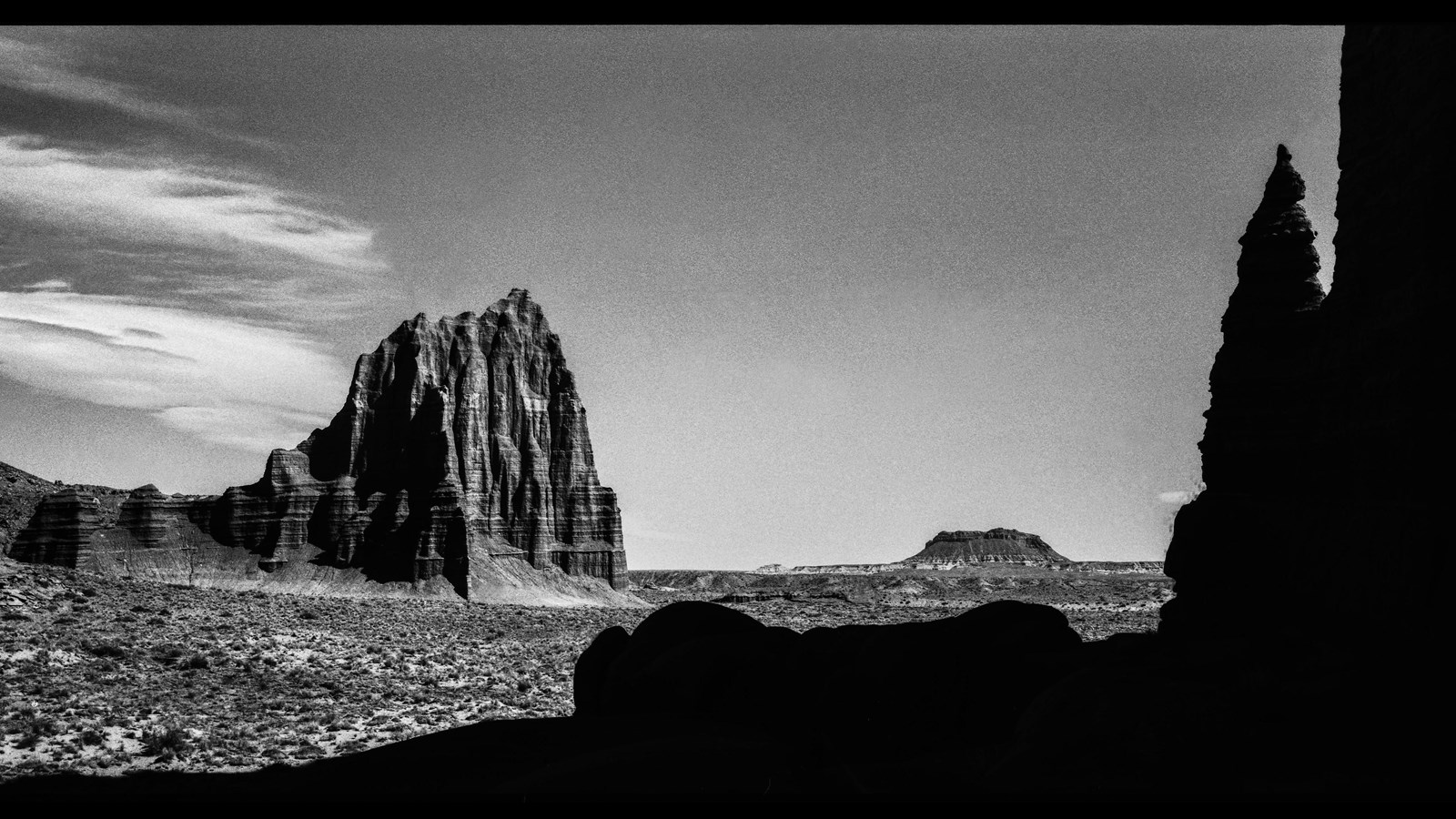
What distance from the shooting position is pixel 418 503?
113062 millimetres

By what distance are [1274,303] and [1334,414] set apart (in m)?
5.03

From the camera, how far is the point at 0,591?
35906 millimetres

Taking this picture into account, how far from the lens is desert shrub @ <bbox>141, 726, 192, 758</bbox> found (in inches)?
909

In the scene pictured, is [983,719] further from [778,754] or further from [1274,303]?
[1274,303]

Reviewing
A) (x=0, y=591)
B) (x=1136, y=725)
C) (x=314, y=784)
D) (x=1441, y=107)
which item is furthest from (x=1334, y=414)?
(x=0, y=591)

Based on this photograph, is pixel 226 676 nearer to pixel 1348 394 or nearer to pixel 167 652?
pixel 167 652

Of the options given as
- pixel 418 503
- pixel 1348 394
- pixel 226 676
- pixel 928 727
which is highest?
pixel 418 503

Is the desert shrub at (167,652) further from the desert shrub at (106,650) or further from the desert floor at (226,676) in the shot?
the desert shrub at (106,650)

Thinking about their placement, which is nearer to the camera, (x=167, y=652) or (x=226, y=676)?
(x=226, y=676)

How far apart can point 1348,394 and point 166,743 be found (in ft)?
91.5

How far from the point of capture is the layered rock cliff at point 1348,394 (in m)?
14.4

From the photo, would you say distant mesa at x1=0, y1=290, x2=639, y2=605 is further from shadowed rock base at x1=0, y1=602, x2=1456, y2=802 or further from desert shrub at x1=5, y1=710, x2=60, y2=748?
shadowed rock base at x1=0, y1=602, x2=1456, y2=802

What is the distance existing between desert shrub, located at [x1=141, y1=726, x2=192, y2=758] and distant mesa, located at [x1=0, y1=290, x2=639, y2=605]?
267 feet

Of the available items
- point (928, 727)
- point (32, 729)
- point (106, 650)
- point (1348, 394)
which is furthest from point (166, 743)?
point (1348, 394)
